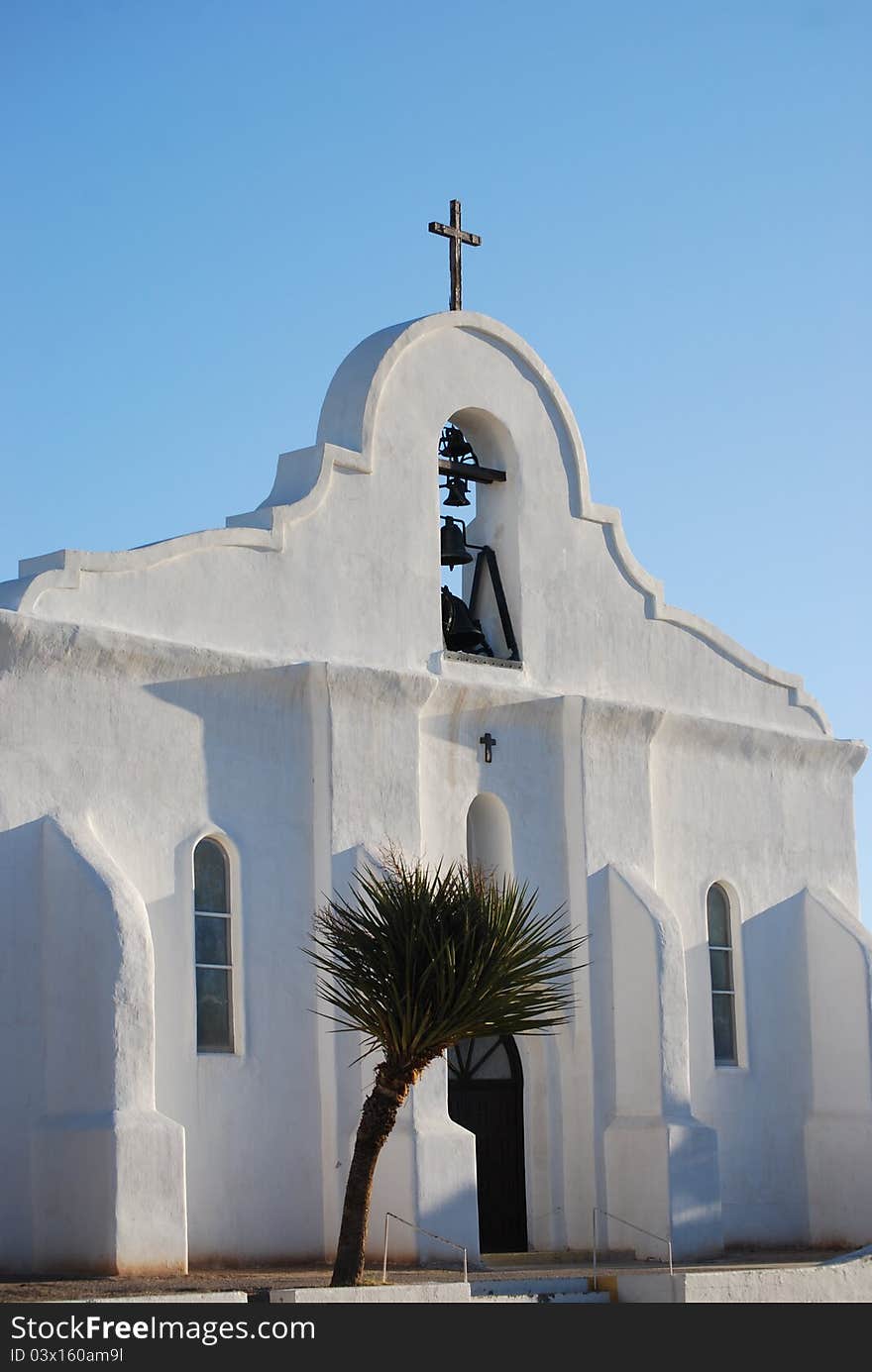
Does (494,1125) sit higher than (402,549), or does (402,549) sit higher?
(402,549)

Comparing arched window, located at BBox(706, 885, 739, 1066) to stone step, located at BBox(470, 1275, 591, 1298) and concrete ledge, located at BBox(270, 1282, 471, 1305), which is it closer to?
stone step, located at BBox(470, 1275, 591, 1298)

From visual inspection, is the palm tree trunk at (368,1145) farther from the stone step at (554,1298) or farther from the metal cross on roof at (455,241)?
the metal cross on roof at (455,241)

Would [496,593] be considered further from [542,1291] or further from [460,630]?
[542,1291]

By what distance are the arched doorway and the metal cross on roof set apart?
25.3 ft

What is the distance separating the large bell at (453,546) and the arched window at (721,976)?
15.9 feet

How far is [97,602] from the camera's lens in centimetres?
1953

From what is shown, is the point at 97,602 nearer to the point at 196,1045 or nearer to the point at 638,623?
the point at 196,1045

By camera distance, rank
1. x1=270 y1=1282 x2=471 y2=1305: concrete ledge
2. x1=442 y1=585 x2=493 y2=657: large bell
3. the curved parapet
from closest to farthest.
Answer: x1=270 y1=1282 x2=471 y2=1305: concrete ledge, the curved parapet, x1=442 y1=585 x2=493 y2=657: large bell

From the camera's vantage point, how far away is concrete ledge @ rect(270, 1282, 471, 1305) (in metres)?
15.4

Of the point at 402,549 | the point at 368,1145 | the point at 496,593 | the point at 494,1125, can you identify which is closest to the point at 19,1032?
the point at 368,1145

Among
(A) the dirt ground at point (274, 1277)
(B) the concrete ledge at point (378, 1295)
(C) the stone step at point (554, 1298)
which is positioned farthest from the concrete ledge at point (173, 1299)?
(C) the stone step at point (554, 1298)

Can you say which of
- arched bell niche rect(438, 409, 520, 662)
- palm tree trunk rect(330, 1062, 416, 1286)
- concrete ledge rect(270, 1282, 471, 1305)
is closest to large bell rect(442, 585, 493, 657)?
arched bell niche rect(438, 409, 520, 662)

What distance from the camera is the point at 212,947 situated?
65.9ft

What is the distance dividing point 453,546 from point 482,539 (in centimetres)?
71
